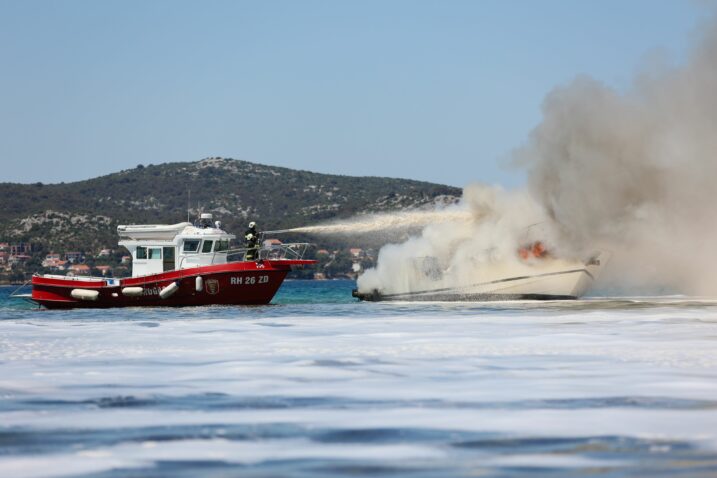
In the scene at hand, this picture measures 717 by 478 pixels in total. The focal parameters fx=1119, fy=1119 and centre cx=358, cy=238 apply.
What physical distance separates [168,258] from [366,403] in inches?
1579

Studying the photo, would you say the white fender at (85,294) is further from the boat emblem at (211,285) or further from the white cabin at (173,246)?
the boat emblem at (211,285)

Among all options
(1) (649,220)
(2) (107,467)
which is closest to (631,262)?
(1) (649,220)

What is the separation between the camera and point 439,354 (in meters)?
26.8

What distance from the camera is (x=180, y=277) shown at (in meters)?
55.3

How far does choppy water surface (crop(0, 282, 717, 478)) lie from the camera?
46.8 feet

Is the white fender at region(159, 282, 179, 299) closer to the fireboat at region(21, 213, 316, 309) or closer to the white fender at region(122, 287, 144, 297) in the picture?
the fireboat at region(21, 213, 316, 309)

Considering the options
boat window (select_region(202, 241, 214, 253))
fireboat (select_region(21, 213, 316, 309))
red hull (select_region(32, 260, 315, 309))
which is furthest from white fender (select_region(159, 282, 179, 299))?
boat window (select_region(202, 241, 214, 253))

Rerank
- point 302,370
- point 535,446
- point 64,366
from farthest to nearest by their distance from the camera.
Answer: point 64,366 < point 302,370 < point 535,446

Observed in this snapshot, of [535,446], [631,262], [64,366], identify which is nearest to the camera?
[535,446]

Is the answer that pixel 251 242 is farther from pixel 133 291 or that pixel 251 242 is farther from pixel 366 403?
pixel 366 403

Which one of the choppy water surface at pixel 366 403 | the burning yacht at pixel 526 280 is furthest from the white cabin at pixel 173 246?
the choppy water surface at pixel 366 403

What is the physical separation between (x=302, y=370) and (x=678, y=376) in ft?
25.1

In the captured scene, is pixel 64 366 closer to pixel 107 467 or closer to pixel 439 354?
pixel 439 354

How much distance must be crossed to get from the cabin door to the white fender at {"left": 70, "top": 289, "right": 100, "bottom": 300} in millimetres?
3731
